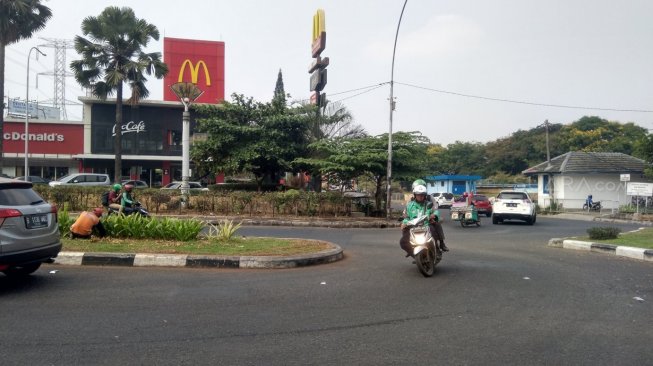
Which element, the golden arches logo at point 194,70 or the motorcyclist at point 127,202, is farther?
the golden arches logo at point 194,70

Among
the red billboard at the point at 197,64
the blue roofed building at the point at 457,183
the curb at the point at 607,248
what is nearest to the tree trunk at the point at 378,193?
the curb at the point at 607,248

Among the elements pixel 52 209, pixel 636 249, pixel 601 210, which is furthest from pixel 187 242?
pixel 601 210

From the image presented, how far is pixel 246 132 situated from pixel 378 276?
1770 centimetres

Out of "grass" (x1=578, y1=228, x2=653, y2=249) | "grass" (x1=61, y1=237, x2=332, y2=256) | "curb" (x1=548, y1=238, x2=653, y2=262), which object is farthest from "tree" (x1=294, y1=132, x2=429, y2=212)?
"grass" (x1=61, y1=237, x2=332, y2=256)

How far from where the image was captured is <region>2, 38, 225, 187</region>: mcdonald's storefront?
1591 inches

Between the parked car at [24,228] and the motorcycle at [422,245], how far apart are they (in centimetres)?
535

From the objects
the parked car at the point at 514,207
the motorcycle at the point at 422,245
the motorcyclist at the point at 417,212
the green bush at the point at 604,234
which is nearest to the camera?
the motorcycle at the point at 422,245

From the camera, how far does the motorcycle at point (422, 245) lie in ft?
26.8

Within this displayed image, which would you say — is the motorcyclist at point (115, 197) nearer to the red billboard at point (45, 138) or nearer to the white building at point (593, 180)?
the red billboard at point (45, 138)

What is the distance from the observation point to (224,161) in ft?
84.3

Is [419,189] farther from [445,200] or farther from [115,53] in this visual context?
[445,200]

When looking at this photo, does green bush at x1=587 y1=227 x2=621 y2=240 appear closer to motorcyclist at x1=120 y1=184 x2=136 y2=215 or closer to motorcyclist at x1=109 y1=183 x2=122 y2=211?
motorcyclist at x1=120 y1=184 x2=136 y2=215

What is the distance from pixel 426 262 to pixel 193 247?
4.49 metres

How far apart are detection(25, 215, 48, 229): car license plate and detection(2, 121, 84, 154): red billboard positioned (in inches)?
1459
